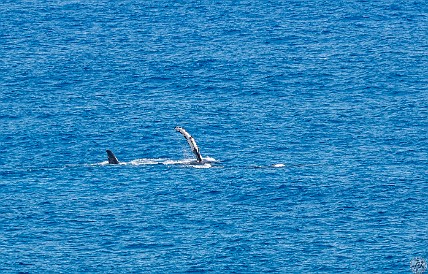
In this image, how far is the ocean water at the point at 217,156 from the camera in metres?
114

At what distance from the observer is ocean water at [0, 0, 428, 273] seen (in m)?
114

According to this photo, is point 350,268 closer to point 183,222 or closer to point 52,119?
point 183,222

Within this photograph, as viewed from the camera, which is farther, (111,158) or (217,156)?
(217,156)

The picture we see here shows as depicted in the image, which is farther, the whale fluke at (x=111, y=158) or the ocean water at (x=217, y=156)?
the whale fluke at (x=111, y=158)

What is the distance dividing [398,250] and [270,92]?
2310 inches

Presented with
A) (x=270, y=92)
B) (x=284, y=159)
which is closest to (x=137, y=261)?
(x=284, y=159)

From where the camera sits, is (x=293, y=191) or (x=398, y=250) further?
(x=293, y=191)

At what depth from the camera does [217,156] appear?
140625 millimetres

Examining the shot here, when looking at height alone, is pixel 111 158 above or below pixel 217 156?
above

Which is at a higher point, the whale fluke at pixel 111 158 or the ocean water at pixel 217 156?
the whale fluke at pixel 111 158

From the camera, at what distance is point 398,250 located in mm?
112062

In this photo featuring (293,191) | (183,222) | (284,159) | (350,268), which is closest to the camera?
(350,268)

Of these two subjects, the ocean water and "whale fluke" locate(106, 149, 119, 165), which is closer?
the ocean water

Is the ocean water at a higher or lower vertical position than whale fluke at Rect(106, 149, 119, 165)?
lower
